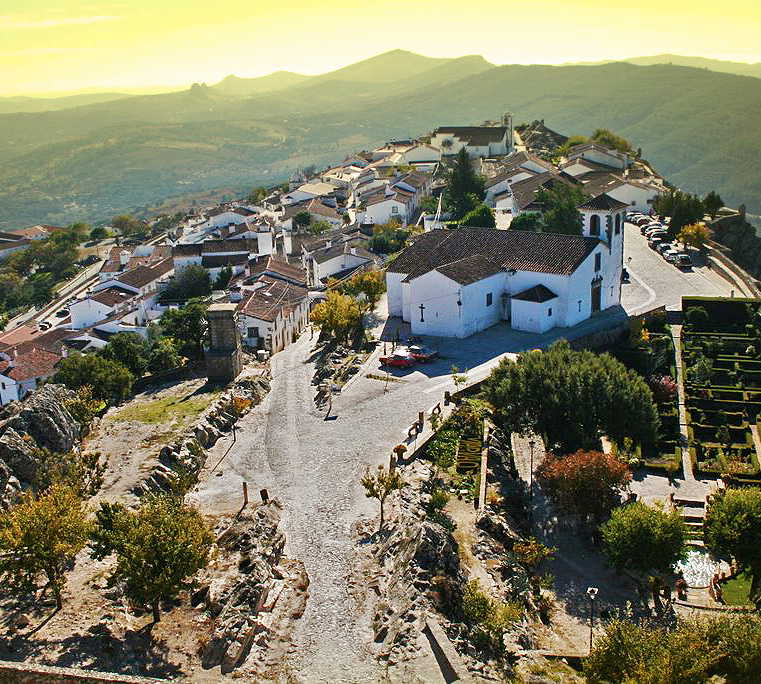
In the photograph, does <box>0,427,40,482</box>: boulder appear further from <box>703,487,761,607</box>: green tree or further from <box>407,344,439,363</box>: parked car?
<box>703,487,761,607</box>: green tree

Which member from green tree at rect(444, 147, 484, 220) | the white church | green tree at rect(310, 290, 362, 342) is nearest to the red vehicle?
green tree at rect(310, 290, 362, 342)

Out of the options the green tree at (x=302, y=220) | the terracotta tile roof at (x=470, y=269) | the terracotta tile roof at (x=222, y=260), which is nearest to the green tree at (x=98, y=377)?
the terracotta tile roof at (x=470, y=269)

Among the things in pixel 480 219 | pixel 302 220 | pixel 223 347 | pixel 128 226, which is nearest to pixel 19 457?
pixel 223 347

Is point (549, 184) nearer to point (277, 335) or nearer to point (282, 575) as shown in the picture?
point (277, 335)

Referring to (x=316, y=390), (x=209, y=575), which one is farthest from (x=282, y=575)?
(x=316, y=390)

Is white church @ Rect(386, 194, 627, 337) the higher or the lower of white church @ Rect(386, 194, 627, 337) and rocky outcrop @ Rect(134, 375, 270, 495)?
the higher

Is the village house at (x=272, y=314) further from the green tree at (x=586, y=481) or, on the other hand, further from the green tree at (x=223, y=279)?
the green tree at (x=586, y=481)
